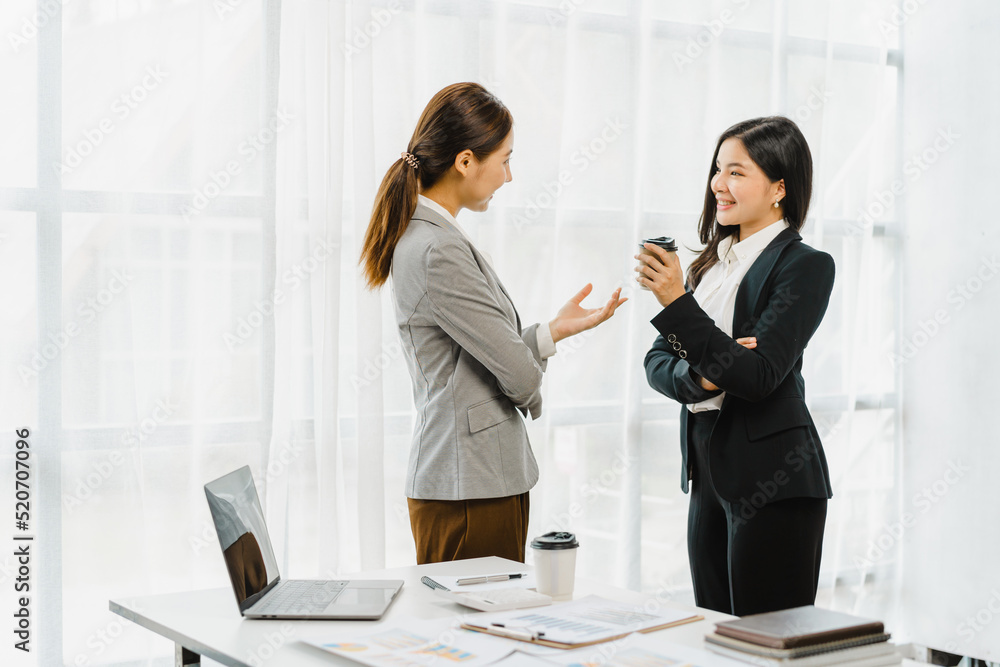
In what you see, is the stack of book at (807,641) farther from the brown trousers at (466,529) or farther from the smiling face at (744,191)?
the smiling face at (744,191)

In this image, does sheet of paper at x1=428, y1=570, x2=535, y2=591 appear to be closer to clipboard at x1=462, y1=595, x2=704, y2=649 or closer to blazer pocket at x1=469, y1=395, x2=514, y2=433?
clipboard at x1=462, y1=595, x2=704, y2=649

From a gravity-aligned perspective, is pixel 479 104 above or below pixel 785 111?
below

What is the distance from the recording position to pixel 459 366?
6.37 ft

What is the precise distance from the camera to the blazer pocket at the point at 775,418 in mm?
1963

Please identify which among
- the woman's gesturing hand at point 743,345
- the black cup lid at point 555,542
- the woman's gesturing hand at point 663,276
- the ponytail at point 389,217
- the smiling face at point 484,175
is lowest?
the black cup lid at point 555,542

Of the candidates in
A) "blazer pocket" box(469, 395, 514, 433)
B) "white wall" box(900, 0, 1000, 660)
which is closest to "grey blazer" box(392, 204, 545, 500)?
"blazer pocket" box(469, 395, 514, 433)

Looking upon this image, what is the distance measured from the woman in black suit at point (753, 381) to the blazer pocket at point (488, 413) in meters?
0.39

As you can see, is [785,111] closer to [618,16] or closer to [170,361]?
[618,16]

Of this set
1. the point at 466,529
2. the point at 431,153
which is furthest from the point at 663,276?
the point at 466,529

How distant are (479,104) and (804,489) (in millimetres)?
1117

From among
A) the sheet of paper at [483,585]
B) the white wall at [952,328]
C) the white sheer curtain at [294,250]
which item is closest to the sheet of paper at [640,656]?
the sheet of paper at [483,585]

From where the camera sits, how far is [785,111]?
3.54m

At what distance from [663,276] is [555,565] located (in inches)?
29.6

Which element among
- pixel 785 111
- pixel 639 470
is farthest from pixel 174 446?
pixel 785 111
